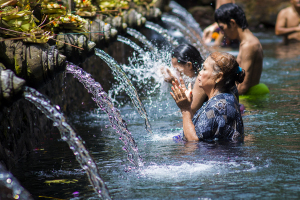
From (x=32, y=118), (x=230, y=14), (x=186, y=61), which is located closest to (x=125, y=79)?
(x=186, y=61)

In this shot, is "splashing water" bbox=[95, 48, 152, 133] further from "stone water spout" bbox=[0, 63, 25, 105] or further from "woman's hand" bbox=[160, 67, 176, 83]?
"stone water spout" bbox=[0, 63, 25, 105]

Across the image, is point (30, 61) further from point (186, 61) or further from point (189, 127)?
point (186, 61)

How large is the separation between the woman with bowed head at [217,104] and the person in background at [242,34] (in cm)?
207

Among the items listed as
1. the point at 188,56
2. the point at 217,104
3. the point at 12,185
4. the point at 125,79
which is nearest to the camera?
the point at 12,185

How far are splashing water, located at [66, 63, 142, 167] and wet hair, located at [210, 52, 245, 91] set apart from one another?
0.94m

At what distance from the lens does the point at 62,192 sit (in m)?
2.85

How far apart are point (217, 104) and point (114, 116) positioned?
3.47 ft

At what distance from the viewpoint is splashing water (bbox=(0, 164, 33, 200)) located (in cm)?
221

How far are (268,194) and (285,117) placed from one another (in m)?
2.36

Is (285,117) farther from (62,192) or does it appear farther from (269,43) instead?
(269,43)

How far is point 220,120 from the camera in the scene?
3.61m

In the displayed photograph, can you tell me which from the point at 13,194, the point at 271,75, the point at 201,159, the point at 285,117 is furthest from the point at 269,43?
the point at 13,194

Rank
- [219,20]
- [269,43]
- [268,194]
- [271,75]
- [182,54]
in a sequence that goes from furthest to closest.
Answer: [269,43] < [271,75] < [219,20] < [182,54] < [268,194]

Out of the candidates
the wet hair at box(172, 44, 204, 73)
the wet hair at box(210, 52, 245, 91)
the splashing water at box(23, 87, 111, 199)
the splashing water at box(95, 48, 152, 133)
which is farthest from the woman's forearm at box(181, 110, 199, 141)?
the splashing water at box(23, 87, 111, 199)
